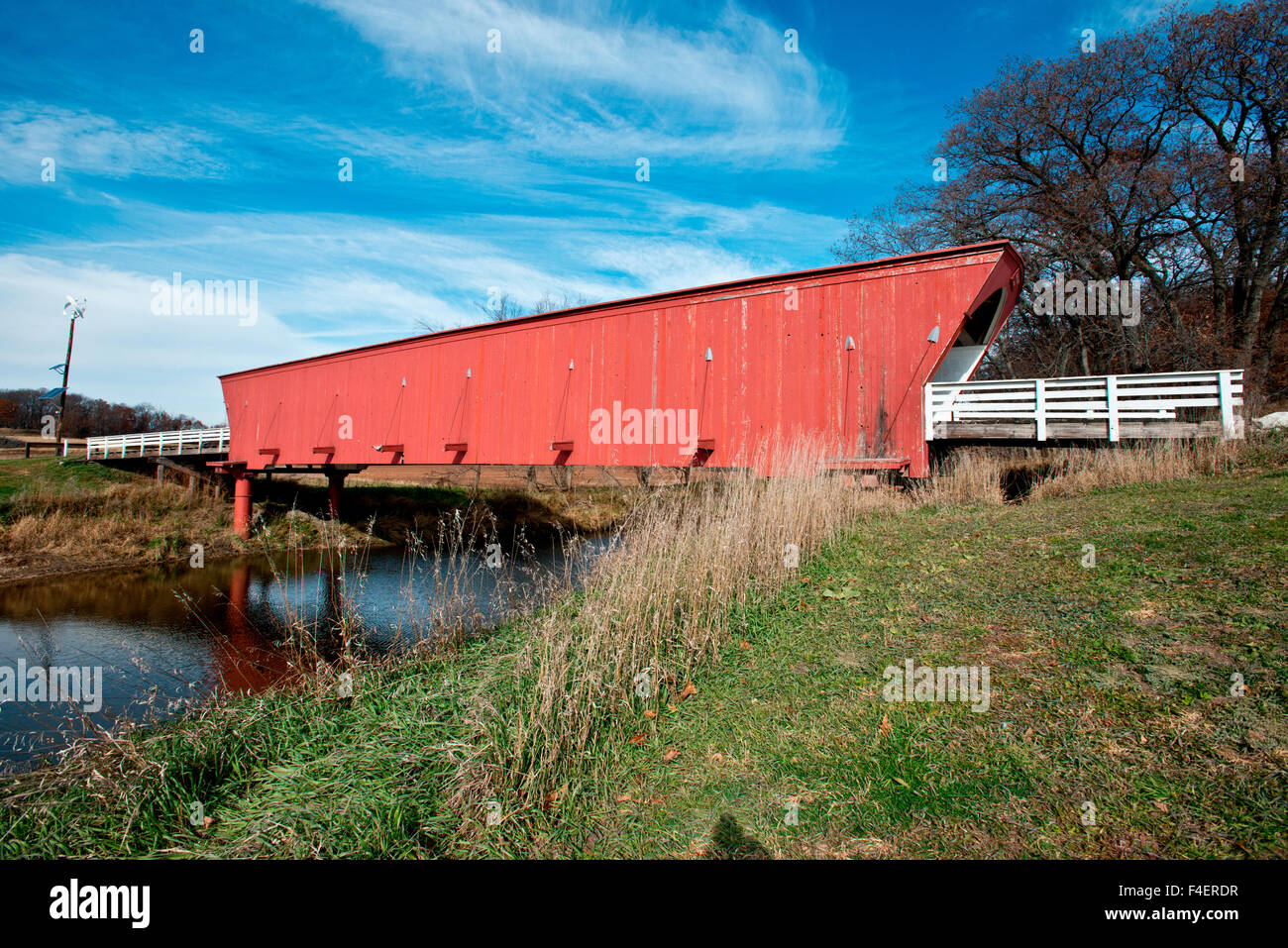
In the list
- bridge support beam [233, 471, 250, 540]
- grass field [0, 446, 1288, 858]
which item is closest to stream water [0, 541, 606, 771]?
grass field [0, 446, 1288, 858]

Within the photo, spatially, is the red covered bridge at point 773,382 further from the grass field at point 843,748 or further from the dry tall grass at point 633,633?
the grass field at point 843,748

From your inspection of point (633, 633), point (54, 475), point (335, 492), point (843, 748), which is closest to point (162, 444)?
point (54, 475)

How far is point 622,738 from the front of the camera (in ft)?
A: 12.5

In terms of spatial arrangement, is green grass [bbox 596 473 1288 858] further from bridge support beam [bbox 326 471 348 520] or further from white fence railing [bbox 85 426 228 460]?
white fence railing [bbox 85 426 228 460]

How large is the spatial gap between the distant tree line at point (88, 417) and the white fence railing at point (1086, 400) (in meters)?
50.2

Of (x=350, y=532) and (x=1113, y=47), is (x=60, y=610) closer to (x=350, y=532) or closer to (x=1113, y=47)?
(x=350, y=532)

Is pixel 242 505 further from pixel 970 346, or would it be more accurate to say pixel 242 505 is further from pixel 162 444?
pixel 970 346

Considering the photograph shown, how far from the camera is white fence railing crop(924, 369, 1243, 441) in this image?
830 centimetres

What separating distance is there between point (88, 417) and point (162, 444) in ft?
113

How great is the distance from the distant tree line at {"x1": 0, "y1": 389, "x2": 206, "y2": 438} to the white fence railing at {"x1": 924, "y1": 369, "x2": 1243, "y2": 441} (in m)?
50.2

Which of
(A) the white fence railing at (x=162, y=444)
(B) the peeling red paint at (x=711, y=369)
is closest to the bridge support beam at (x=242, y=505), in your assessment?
(A) the white fence railing at (x=162, y=444)

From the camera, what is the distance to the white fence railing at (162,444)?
2152cm

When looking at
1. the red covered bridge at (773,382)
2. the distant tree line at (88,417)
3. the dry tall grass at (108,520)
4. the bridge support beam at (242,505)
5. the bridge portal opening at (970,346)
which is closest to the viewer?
the red covered bridge at (773,382)
